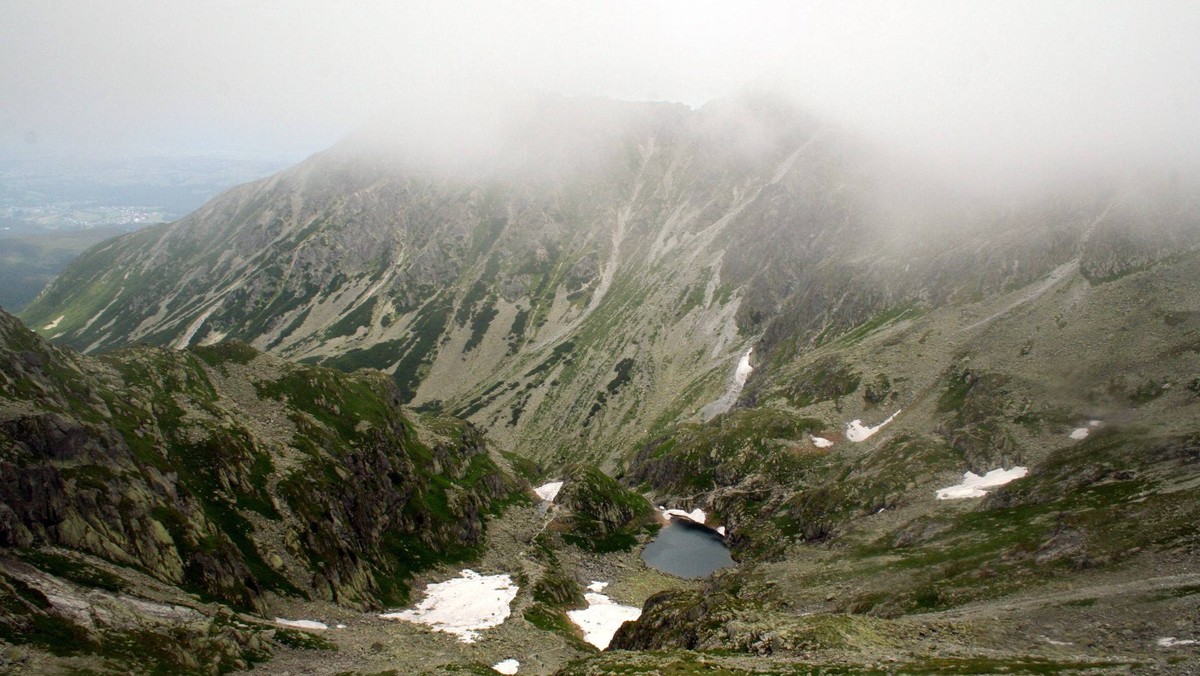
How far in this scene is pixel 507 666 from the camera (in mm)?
57125

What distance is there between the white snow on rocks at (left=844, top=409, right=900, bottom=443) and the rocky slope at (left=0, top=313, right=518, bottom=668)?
72.9 meters

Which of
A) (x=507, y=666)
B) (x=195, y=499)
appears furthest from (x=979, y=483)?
(x=195, y=499)

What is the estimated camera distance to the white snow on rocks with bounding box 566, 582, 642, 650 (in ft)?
246

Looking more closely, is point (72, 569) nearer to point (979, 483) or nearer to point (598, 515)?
point (598, 515)

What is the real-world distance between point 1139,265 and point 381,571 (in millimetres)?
160573

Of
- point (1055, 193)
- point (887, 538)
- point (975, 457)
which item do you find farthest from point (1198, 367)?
point (1055, 193)

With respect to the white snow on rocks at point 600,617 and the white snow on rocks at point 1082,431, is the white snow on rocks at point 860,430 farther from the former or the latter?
the white snow on rocks at point 600,617

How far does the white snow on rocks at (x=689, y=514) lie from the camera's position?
427 ft

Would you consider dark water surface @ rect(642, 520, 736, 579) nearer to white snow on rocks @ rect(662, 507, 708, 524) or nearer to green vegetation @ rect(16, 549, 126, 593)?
white snow on rocks @ rect(662, 507, 708, 524)

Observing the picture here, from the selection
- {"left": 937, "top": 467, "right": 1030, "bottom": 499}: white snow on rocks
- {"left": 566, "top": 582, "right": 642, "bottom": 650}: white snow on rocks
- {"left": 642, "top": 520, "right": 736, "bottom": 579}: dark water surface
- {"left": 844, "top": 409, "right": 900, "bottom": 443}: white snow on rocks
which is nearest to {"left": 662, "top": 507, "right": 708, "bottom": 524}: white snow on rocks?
{"left": 642, "top": 520, "right": 736, "bottom": 579}: dark water surface

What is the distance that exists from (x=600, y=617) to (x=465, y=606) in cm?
1714

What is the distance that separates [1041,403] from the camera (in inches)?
3959

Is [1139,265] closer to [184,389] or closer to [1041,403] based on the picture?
[1041,403]

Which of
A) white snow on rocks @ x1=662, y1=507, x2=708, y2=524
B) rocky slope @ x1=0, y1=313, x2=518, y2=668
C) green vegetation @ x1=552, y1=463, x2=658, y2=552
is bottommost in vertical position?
white snow on rocks @ x1=662, y1=507, x2=708, y2=524
